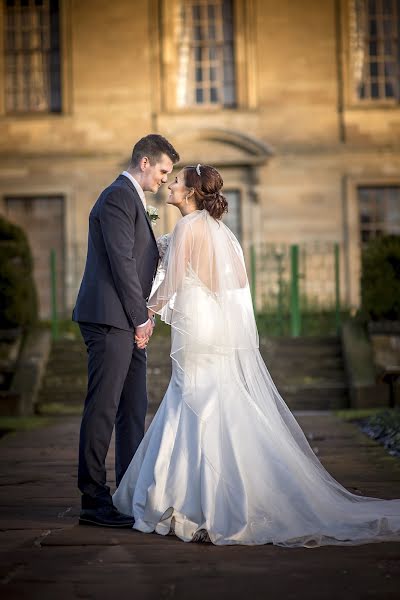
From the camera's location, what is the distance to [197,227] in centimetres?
605

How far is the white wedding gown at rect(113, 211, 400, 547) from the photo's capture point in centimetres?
543

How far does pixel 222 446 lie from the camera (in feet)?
18.7

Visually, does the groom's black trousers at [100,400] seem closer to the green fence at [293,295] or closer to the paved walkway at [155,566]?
the paved walkway at [155,566]

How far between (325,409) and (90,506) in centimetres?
886

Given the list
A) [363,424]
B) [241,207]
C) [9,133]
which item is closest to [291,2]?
[241,207]

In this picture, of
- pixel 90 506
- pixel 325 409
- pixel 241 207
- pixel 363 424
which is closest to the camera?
pixel 90 506

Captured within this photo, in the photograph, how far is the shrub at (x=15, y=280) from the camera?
15.5 metres

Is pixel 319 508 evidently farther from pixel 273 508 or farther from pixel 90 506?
pixel 90 506

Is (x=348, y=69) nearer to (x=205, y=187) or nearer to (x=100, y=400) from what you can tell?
(x=205, y=187)

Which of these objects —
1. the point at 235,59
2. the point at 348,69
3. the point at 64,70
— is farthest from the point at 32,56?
the point at 348,69

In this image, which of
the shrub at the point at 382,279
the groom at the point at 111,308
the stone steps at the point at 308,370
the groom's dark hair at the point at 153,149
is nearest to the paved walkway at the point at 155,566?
the groom at the point at 111,308

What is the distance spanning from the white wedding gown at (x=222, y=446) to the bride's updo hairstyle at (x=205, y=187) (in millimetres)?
65

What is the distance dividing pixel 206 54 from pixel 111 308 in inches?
698

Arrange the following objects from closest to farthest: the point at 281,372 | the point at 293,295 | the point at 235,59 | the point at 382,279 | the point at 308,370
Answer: the point at 382,279, the point at 281,372, the point at 308,370, the point at 293,295, the point at 235,59
